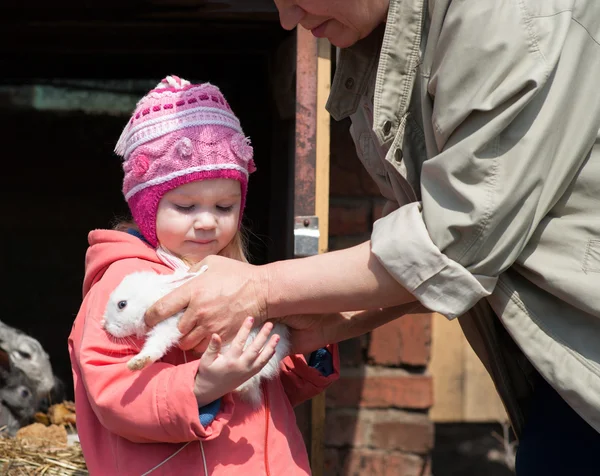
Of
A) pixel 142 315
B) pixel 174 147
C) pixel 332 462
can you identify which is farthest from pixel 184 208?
pixel 332 462

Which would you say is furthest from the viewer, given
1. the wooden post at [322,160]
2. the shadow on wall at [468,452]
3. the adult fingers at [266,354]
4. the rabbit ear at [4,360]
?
the shadow on wall at [468,452]

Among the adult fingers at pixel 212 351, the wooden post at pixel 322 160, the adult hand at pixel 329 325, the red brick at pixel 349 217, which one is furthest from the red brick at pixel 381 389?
the adult fingers at pixel 212 351

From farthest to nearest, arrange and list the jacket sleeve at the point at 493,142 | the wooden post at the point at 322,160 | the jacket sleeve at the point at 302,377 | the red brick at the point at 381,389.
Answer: the red brick at the point at 381,389 < the wooden post at the point at 322,160 < the jacket sleeve at the point at 302,377 < the jacket sleeve at the point at 493,142

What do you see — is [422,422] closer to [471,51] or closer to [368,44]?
[368,44]

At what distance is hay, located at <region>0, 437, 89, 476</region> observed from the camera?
292cm

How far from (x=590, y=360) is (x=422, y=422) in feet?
5.70

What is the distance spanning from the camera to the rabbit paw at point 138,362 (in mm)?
1731

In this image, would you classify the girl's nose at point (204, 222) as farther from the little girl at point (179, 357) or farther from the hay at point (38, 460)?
the hay at point (38, 460)

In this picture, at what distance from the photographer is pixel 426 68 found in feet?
5.77

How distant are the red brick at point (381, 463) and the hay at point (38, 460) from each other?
39.1 inches

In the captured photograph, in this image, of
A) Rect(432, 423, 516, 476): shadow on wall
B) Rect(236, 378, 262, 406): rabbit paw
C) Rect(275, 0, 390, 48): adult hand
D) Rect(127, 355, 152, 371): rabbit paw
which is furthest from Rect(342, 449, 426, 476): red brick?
Rect(275, 0, 390, 48): adult hand

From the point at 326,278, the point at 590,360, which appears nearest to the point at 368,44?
the point at 326,278

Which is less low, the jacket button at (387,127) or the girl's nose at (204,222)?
the jacket button at (387,127)

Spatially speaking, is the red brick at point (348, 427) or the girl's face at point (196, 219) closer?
the girl's face at point (196, 219)
